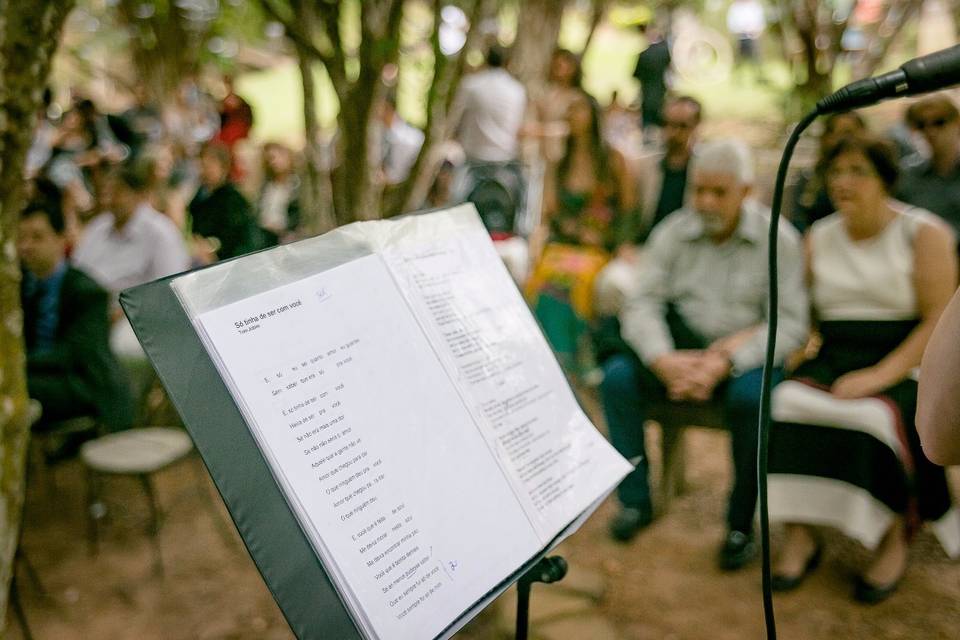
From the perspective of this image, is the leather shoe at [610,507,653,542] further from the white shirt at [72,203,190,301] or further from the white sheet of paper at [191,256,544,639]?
the white shirt at [72,203,190,301]

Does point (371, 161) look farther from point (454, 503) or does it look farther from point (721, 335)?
point (454, 503)

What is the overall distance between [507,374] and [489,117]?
14.3 ft

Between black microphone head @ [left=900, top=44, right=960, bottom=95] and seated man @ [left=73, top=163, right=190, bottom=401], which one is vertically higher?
seated man @ [left=73, top=163, right=190, bottom=401]

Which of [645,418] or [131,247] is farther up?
[131,247]

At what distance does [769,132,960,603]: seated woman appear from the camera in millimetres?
2619

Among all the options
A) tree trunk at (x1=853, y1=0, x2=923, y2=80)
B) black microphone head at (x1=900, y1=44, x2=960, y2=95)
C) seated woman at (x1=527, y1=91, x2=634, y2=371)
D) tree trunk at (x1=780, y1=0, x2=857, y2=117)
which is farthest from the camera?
tree trunk at (x1=853, y1=0, x2=923, y2=80)

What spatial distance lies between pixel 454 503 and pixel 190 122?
9464 mm

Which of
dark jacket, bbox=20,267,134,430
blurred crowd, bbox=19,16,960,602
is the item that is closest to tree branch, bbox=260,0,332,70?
blurred crowd, bbox=19,16,960,602

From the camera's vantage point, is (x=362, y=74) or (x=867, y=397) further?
(x=362, y=74)

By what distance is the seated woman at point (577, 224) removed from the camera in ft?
14.0

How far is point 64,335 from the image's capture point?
10.5 ft

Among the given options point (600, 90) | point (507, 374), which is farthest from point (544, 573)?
point (600, 90)

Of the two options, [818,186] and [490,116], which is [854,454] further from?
[490,116]

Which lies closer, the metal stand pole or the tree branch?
the metal stand pole
